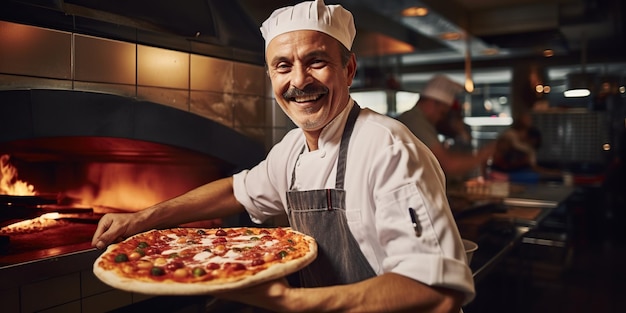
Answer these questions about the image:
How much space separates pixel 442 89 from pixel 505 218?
2.58 ft

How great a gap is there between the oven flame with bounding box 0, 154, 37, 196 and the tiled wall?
288 mm

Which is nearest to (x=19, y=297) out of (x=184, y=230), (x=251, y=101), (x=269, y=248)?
(x=184, y=230)

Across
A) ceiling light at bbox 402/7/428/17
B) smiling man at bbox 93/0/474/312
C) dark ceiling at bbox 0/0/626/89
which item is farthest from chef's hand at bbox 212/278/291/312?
ceiling light at bbox 402/7/428/17

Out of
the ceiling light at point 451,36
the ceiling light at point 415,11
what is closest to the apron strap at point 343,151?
the ceiling light at point 415,11

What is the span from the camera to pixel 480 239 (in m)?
2.50

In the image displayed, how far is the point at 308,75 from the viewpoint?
1.39 meters

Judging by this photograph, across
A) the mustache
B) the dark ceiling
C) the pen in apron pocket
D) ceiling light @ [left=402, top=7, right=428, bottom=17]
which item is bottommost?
the pen in apron pocket

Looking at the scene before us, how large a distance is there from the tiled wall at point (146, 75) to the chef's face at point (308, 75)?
44 centimetres

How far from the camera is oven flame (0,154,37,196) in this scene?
5.67 ft

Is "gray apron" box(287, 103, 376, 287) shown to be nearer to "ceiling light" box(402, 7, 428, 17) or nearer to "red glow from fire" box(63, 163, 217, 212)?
"red glow from fire" box(63, 163, 217, 212)

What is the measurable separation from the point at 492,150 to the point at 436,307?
2.04m

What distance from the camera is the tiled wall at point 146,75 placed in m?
1.64

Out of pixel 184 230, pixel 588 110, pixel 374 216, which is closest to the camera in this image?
pixel 374 216

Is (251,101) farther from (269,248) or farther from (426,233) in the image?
(426,233)
